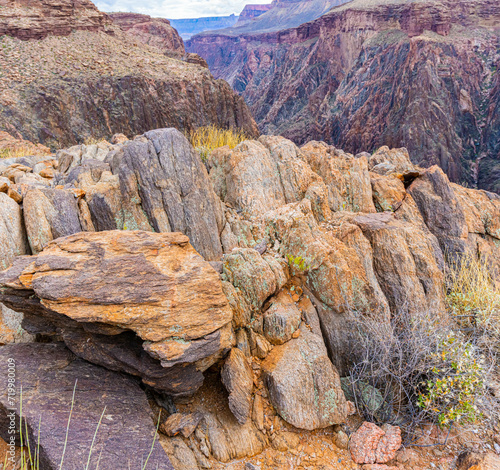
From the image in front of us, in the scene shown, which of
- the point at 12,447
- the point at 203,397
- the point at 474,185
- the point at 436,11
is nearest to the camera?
the point at 12,447

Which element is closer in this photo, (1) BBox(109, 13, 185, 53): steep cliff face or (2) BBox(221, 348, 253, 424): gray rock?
(2) BBox(221, 348, 253, 424): gray rock

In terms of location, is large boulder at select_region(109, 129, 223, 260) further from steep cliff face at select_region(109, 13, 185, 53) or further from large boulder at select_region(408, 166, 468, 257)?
steep cliff face at select_region(109, 13, 185, 53)

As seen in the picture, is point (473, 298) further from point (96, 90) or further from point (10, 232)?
point (96, 90)

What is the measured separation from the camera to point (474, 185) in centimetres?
4969

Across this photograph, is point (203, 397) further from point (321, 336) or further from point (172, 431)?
point (321, 336)

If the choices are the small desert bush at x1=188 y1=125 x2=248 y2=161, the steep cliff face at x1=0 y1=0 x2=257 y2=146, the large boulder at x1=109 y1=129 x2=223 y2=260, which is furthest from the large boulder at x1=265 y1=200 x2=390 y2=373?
the steep cliff face at x1=0 y1=0 x2=257 y2=146

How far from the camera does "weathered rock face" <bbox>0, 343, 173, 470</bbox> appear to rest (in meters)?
3.27

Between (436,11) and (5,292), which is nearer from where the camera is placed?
(5,292)

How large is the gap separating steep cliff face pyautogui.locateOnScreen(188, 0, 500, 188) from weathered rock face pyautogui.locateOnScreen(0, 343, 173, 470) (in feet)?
190

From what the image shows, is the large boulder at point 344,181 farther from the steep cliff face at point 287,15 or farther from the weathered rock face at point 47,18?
the steep cliff face at point 287,15

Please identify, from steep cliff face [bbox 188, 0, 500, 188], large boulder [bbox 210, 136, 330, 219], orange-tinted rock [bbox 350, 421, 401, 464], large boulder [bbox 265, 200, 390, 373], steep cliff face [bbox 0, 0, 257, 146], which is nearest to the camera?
orange-tinted rock [bbox 350, 421, 401, 464]

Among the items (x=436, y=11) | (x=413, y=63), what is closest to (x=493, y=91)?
(x=413, y=63)

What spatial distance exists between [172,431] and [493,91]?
74.2 m

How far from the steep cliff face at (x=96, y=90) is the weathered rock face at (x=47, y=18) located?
661 millimetres
